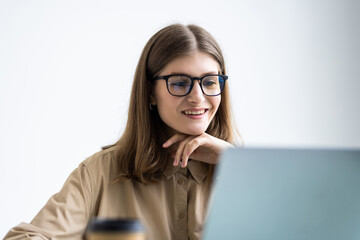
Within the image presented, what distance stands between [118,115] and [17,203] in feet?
2.77

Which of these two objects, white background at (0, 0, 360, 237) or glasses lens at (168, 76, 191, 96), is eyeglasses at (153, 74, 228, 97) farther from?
white background at (0, 0, 360, 237)

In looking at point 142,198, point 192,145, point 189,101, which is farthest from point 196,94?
point 142,198

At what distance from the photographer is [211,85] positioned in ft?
5.26

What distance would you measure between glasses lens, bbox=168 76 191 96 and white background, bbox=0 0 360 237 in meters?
1.60

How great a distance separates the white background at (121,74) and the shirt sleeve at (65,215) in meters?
1.44

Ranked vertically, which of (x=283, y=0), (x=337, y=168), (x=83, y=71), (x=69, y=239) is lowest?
(x=69, y=239)

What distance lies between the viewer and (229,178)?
720 millimetres

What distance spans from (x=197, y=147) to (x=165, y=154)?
4.8 inches

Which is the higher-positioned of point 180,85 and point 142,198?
point 180,85

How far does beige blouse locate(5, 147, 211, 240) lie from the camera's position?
61.0 inches

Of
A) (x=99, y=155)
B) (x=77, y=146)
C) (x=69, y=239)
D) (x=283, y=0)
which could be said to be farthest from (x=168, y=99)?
(x=283, y=0)

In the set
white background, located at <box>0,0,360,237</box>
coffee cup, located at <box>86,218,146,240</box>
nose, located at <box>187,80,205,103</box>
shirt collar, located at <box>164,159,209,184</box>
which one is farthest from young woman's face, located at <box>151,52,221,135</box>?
white background, located at <box>0,0,360,237</box>

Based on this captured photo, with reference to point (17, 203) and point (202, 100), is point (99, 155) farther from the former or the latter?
point (17, 203)

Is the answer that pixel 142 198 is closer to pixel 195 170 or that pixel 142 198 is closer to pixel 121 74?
pixel 195 170
